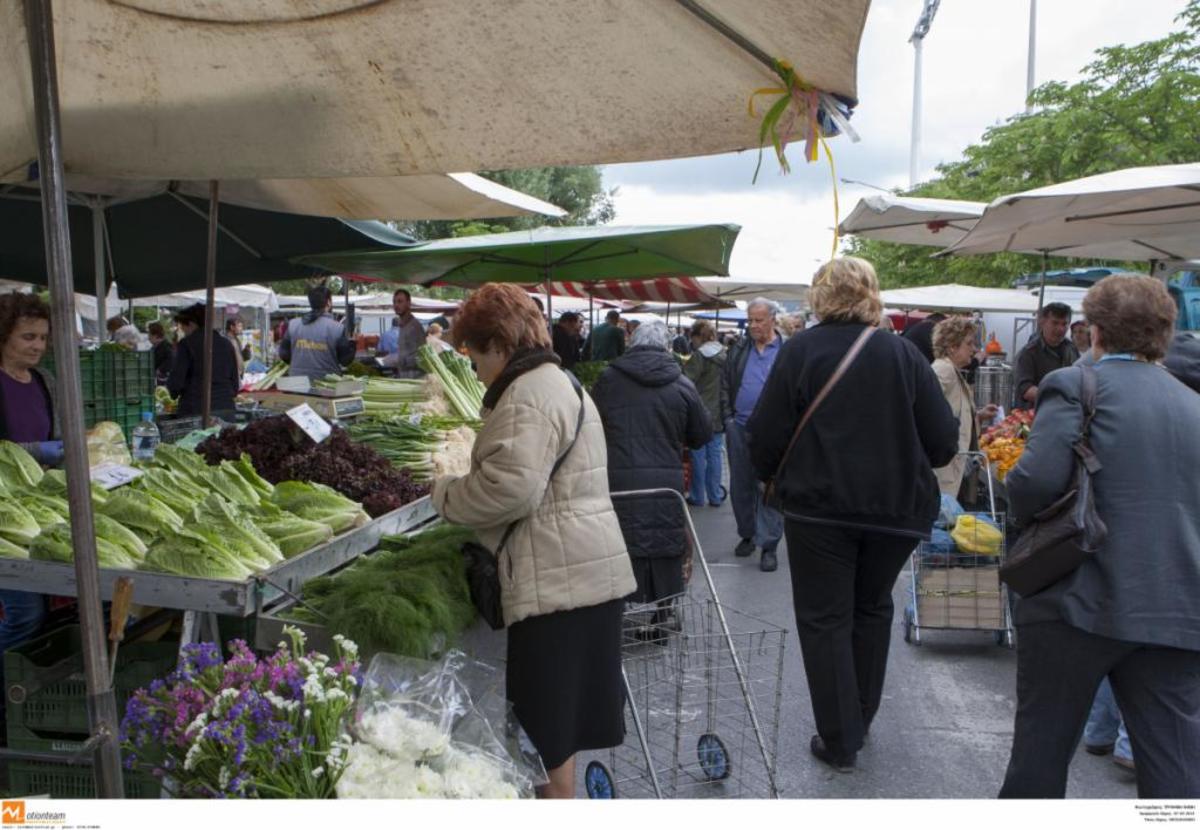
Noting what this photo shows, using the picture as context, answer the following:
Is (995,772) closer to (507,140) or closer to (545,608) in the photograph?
(545,608)

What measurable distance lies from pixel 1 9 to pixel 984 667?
5563mm

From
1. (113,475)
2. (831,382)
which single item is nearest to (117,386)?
(113,475)

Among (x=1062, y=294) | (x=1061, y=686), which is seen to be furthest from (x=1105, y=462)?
(x=1062, y=294)

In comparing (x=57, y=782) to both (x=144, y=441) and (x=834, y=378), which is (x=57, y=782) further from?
(x=834, y=378)

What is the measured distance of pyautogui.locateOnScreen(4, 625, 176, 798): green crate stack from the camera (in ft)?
10.0

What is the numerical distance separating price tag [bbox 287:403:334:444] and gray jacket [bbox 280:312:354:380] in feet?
14.8

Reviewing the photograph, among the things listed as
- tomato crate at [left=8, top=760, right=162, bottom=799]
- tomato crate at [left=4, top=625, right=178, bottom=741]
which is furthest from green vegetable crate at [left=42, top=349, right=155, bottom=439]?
Result: tomato crate at [left=8, top=760, right=162, bottom=799]

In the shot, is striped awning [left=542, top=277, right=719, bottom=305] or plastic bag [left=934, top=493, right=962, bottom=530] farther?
striped awning [left=542, top=277, right=719, bottom=305]

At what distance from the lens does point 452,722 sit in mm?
2320

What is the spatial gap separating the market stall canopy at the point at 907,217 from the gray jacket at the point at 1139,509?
15.1 feet

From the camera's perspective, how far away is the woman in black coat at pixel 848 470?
392cm

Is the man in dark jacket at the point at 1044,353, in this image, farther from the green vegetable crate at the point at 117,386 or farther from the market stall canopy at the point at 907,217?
the green vegetable crate at the point at 117,386

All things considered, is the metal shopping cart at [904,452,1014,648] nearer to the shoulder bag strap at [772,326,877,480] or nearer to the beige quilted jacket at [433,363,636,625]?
the shoulder bag strap at [772,326,877,480]
